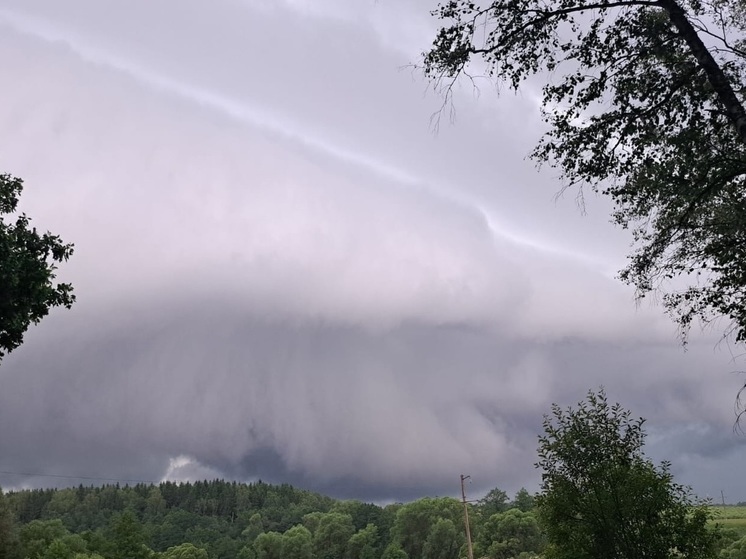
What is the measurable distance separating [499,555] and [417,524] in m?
38.1

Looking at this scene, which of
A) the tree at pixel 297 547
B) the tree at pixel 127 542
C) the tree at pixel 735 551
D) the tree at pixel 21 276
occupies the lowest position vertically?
the tree at pixel 297 547

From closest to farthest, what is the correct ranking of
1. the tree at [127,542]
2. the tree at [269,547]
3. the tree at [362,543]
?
the tree at [127,542]
the tree at [362,543]
the tree at [269,547]

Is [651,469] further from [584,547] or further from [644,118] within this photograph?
[644,118]

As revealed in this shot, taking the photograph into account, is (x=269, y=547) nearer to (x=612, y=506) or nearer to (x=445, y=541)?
(x=445, y=541)

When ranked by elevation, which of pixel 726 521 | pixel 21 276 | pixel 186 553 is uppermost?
pixel 21 276

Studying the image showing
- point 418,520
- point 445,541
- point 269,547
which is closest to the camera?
point 445,541

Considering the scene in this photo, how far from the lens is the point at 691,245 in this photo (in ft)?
41.7

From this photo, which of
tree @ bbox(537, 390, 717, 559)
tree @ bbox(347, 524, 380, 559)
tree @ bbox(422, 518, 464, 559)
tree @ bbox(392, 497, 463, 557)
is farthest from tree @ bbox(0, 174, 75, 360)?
tree @ bbox(347, 524, 380, 559)

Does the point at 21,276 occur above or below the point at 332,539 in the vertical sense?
above

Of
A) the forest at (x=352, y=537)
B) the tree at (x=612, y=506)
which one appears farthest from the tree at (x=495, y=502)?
the tree at (x=612, y=506)

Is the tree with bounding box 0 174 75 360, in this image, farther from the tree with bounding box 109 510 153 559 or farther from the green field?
the tree with bounding box 109 510 153 559

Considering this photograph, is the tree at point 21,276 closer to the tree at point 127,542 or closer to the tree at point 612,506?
the tree at point 612,506

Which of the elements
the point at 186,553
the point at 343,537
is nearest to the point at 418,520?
the point at 343,537

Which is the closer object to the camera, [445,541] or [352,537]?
[445,541]
